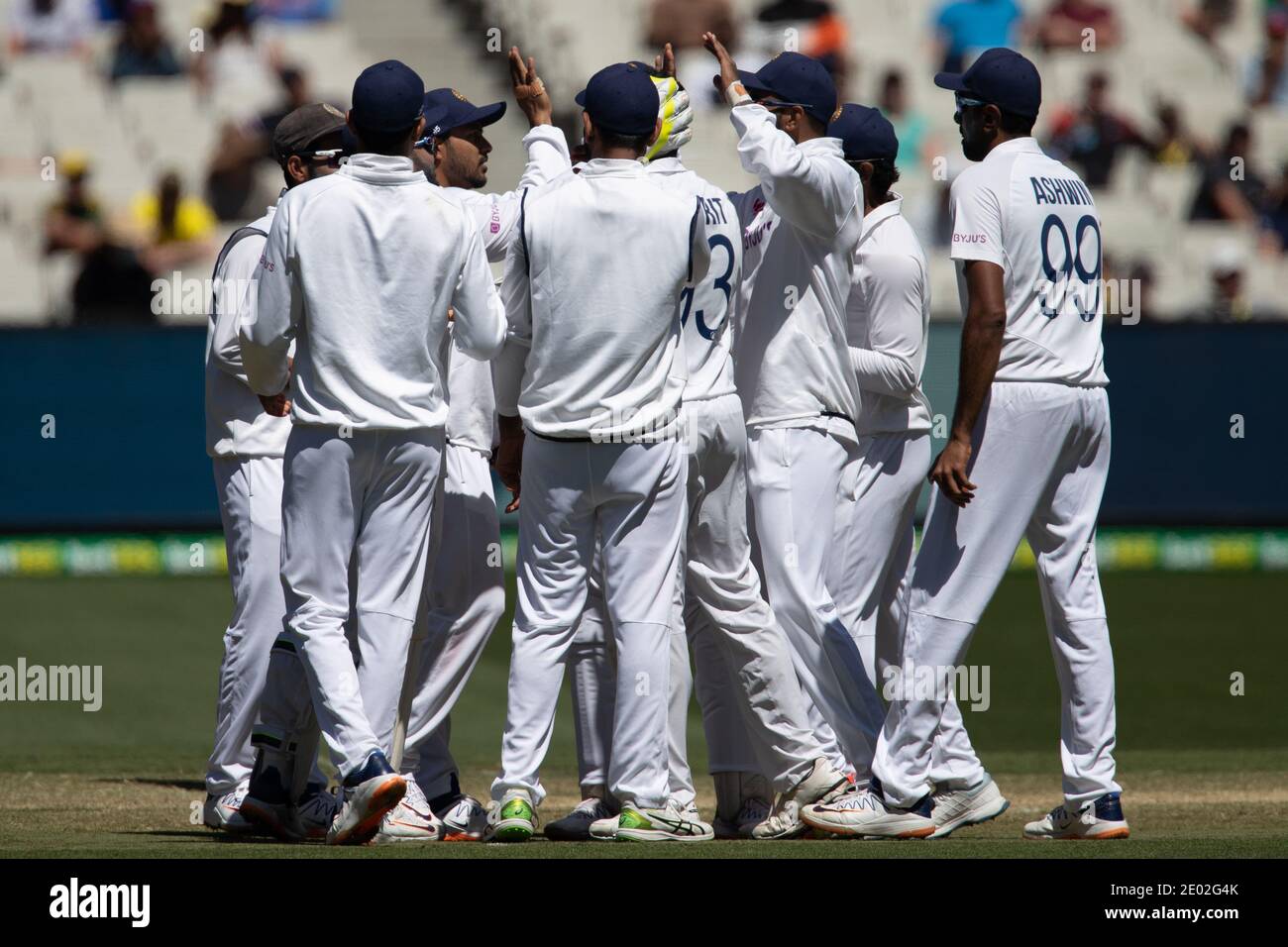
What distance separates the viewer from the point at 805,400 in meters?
6.89

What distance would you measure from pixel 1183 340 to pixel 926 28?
6854mm

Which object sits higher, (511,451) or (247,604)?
(511,451)

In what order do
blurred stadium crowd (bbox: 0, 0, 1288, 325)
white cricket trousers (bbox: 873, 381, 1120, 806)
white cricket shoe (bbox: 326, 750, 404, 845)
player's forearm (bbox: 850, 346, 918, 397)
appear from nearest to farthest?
white cricket shoe (bbox: 326, 750, 404, 845)
white cricket trousers (bbox: 873, 381, 1120, 806)
player's forearm (bbox: 850, 346, 918, 397)
blurred stadium crowd (bbox: 0, 0, 1288, 325)

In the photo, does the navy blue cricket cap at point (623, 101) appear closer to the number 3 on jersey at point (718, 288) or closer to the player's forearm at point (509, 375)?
the number 3 on jersey at point (718, 288)

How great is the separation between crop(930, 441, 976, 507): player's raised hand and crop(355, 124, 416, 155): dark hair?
2.00 m

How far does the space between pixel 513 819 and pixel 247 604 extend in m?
1.47

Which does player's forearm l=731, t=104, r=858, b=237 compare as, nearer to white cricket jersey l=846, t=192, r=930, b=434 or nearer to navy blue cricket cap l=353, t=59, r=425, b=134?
white cricket jersey l=846, t=192, r=930, b=434

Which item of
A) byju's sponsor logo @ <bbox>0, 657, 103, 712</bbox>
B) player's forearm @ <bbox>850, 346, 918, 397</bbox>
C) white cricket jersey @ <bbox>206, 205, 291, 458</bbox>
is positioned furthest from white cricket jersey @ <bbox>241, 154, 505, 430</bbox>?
byju's sponsor logo @ <bbox>0, 657, 103, 712</bbox>

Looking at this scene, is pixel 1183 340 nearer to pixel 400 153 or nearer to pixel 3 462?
pixel 3 462

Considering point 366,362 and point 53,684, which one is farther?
point 53,684

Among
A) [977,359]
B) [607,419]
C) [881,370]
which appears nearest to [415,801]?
[607,419]

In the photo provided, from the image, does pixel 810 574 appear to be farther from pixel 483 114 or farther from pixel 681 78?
pixel 681 78

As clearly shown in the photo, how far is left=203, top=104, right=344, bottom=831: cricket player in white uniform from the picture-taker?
6.90 meters
